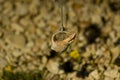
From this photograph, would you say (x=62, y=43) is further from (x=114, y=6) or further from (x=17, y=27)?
(x=114, y=6)

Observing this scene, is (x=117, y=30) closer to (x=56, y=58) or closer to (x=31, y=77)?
(x=56, y=58)

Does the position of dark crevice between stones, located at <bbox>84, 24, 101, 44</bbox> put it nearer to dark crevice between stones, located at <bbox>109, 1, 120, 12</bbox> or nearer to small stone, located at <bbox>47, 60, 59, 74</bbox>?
dark crevice between stones, located at <bbox>109, 1, 120, 12</bbox>

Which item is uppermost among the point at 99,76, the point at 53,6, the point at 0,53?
the point at 53,6

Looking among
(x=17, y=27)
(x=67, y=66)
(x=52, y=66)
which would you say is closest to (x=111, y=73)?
(x=67, y=66)

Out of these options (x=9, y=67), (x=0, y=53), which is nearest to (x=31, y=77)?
(x=9, y=67)

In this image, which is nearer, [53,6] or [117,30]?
[117,30]
